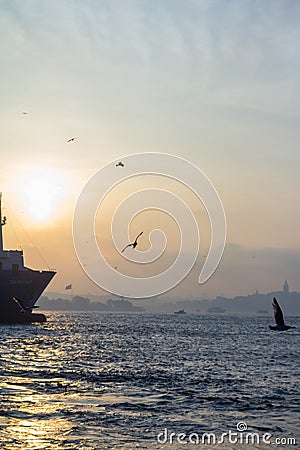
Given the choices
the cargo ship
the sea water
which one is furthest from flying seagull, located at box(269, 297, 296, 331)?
the cargo ship

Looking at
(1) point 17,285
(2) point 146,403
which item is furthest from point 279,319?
(1) point 17,285

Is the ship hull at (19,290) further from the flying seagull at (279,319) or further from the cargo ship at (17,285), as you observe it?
the flying seagull at (279,319)

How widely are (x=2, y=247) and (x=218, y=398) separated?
110749 millimetres

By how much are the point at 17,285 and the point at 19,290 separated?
3.82 ft

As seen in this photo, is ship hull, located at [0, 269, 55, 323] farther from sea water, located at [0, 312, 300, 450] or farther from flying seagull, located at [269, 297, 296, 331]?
flying seagull, located at [269, 297, 296, 331]

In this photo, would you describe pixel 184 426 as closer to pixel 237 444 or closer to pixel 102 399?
pixel 237 444

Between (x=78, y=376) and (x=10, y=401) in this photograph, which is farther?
(x=78, y=376)

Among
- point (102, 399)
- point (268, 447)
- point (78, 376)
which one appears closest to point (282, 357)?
point (78, 376)

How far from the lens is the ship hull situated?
405 ft

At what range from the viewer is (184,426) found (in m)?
27.7

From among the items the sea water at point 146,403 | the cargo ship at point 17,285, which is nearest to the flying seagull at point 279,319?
the sea water at point 146,403

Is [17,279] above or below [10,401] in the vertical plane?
above

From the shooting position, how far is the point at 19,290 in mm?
125625

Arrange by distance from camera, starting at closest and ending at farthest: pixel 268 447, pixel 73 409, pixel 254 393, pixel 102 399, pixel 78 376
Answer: pixel 268 447, pixel 73 409, pixel 102 399, pixel 254 393, pixel 78 376
